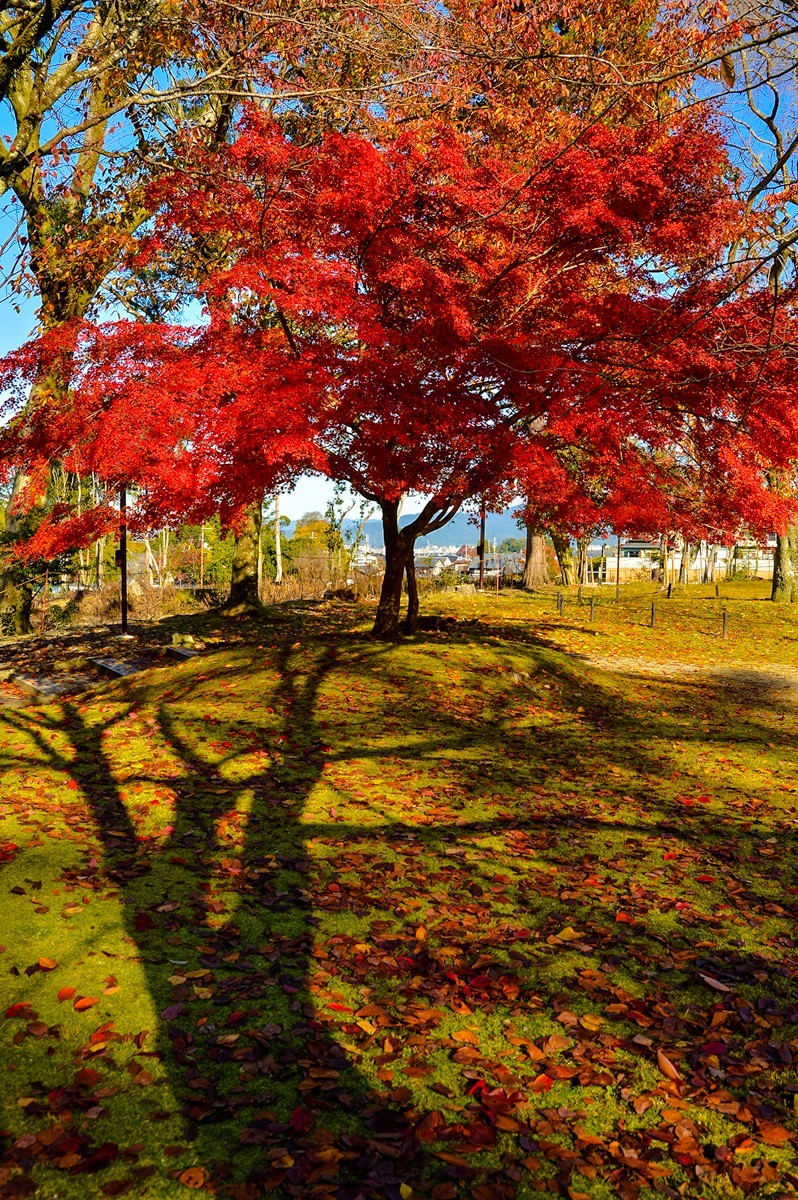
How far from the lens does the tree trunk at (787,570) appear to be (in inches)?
1019

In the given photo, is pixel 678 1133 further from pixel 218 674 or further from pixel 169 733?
pixel 218 674

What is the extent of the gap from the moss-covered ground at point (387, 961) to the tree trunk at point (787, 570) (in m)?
17.9

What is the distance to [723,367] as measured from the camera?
33.1ft

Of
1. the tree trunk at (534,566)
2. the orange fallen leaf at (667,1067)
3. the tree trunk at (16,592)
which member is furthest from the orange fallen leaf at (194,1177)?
the tree trunk at (534,566)

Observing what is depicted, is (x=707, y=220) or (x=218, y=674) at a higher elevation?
(x=707, y=220)

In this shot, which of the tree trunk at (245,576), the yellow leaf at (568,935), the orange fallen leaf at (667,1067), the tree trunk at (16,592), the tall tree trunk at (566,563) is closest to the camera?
the orange fallen leaf at (667,1067)

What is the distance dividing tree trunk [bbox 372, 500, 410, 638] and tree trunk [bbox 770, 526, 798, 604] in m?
16.8

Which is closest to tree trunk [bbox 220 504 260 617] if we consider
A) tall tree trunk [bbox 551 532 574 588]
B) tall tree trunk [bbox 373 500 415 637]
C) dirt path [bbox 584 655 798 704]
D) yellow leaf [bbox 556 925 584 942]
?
tall tree trunk [bbox 373 500 415 637]

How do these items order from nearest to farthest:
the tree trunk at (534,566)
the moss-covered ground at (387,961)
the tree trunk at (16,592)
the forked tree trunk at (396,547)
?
the moss-covered ground at (387,961), the forked tree trunk at (396,547), the tree trunk at (16,592), the tree trunk at (534,566)

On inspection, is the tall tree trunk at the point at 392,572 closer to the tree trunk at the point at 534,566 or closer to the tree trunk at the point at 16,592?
the tree trunk at the point at 16,592

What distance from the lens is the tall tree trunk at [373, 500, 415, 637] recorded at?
1365 cm

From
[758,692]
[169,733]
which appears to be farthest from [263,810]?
[758,692]

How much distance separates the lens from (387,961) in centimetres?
455

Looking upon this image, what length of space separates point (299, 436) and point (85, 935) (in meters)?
6.31
